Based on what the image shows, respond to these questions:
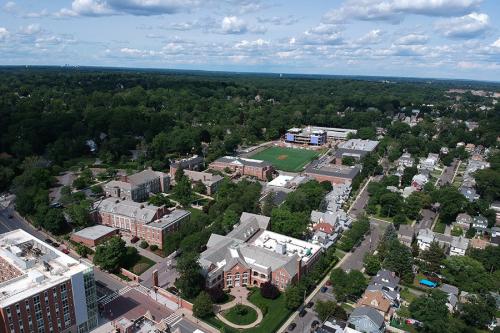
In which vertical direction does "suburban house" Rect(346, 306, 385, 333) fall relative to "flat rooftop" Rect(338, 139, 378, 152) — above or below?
below

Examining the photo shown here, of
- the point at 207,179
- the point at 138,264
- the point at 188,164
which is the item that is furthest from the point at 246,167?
the point at 138,264

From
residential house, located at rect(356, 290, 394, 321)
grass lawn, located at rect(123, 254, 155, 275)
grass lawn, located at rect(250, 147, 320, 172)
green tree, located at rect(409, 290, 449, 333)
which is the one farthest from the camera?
grass lawn, located at rect(250, 147, 320, 172)

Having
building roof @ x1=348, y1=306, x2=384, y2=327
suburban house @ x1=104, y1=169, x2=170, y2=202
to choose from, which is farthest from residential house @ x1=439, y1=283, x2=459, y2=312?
suburban house @ x1=104, y1=169, x2=170, y2=202

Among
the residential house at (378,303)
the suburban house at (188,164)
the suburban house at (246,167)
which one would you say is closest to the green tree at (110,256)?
the residential house at (378,303)

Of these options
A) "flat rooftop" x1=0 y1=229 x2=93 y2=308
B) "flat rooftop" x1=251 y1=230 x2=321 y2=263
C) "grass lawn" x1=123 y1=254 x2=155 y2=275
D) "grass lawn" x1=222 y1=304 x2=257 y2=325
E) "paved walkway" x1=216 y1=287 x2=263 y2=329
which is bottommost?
"paved walkway" x1=216 y1=287 x2=263 y2=329

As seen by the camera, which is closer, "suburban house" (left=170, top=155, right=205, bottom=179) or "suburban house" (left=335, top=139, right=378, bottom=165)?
"suburban house" (left=170, top=155, right=205, bottom=179)

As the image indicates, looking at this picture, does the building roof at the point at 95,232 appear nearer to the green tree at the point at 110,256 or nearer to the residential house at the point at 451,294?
the green tree at the point at 110,256

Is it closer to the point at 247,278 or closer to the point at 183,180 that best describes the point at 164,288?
the point at 247,278

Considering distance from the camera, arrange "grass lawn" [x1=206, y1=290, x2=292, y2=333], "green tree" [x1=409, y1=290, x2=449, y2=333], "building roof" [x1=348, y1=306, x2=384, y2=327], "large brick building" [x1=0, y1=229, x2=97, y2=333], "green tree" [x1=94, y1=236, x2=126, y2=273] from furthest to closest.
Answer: "green tree" [x1=94, y1=236, x2=126, y2=273] → "grass lawn" [x1=206, y1=290, x2=292, y2=333] → "building roof" [x1=348, y1=306, x2=384, y2=327] → "green tree" [x1=409, y1=290, x2=449, y2=333] → "large brick building" [x1=0, y1=229, x2=97, y2=333]

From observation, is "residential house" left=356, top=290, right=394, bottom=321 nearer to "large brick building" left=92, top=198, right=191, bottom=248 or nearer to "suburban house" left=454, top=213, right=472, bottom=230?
"large brick building" left=92, top=198, right=191, bottom=248
